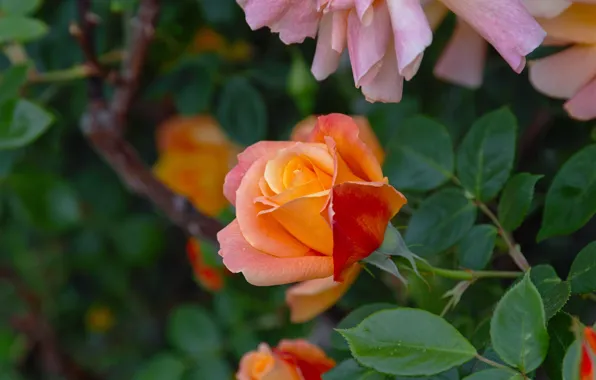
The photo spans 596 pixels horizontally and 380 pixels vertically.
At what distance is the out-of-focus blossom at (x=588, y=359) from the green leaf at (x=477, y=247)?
0.14 metres

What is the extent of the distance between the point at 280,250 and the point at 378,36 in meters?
0.12

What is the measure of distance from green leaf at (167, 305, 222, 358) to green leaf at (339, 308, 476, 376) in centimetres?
45

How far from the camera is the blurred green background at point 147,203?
0.69 m

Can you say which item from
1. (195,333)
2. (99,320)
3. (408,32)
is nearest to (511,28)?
(408,32)

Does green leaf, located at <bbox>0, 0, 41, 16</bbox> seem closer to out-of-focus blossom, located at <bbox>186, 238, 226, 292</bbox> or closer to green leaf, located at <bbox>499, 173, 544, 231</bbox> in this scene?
out-of-focus blossom, located at <bbox>186, 238, 226, 292</bbox>

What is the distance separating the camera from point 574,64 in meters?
0.47

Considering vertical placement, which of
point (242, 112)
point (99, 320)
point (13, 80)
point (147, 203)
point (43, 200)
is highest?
point (13, 80)

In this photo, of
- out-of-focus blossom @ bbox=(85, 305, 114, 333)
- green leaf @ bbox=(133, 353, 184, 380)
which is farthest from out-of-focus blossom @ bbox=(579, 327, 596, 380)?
out-of-focus blossom @ bbox=(85, 305, 114, 333)

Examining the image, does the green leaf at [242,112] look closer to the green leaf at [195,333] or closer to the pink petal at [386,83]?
the green leaf at [195,333]

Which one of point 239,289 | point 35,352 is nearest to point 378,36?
point 239,289

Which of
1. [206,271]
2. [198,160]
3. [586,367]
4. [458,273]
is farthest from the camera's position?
[198,160]

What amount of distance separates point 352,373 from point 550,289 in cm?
12

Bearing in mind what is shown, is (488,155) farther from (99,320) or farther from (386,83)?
(99,320)

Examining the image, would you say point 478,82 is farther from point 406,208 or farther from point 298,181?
point 298,181
